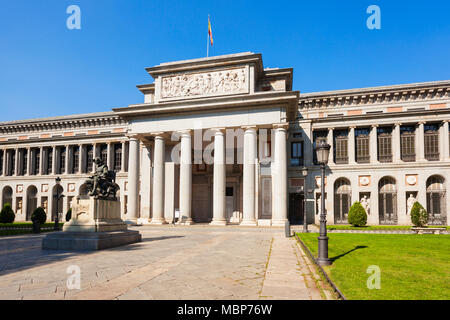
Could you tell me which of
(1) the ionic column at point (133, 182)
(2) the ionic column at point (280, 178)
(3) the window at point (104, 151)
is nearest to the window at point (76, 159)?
(3) the window at point (104, 151)

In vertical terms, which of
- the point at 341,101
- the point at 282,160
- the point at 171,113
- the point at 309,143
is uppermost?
the point at 341,101

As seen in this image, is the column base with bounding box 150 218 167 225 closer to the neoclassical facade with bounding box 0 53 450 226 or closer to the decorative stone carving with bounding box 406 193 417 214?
the neoclassical facade with bounding box 0 53 450 226

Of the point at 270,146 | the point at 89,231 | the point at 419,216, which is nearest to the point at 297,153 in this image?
the point at 270,146

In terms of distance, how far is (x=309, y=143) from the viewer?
1486 inches

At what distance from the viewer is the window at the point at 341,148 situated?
124 ft

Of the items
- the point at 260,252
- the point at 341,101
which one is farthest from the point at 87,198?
the point at 341,101

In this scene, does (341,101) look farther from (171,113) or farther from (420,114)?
(171,113)

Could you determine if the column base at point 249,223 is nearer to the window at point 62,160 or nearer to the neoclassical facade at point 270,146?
the neoclassical facade at point 270,146

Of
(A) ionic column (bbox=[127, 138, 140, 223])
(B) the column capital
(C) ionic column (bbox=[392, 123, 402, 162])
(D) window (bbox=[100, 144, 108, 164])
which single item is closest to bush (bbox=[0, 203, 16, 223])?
(D) window (bbox=[100, 144, 108, 164])

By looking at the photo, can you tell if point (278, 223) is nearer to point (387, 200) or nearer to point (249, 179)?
point (249, 179)

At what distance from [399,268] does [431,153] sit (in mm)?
31765

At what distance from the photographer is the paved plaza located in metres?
6.46

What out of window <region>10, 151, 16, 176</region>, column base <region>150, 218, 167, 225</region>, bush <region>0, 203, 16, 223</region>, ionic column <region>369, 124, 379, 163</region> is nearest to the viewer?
column base <region>150, 218, 167, 225</region>

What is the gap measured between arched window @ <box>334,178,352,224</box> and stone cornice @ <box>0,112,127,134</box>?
2968cm
